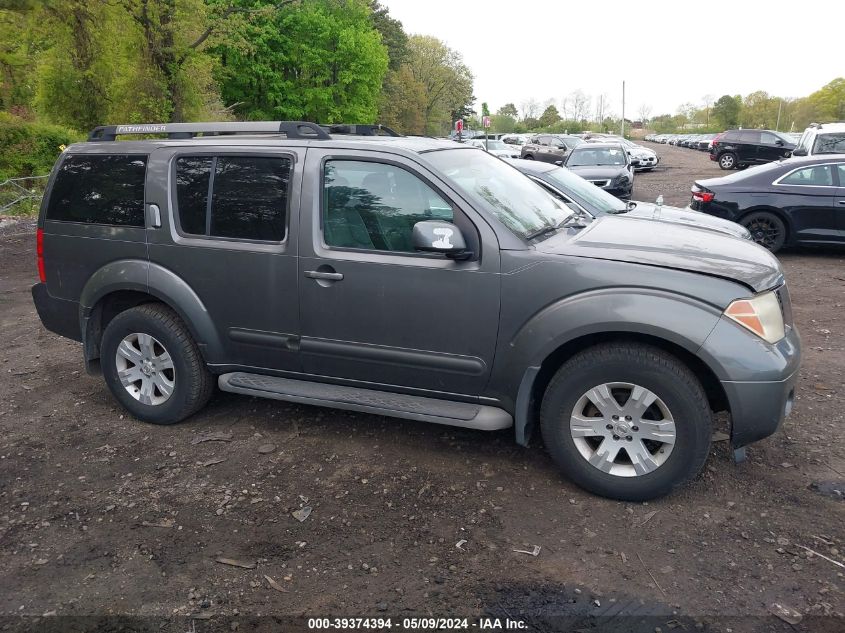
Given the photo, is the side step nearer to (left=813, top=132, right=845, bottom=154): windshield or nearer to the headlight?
the headlight

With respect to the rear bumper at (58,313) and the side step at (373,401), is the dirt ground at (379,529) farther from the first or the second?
the rear bumper at (58,313)

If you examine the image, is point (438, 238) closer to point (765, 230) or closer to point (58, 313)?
point (58, 313)

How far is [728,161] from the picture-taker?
28.5 meters

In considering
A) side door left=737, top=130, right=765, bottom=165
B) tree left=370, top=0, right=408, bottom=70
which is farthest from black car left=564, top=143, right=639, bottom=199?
tree left=370, top=0, right=408, bottom=70

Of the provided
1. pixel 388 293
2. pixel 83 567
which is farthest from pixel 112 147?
pixel 83 567

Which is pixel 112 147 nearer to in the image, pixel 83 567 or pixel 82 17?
pixel 83 567

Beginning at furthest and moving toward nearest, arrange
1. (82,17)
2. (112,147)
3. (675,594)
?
(82,17) → (112,147) → (675,594)

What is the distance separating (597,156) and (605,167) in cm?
125

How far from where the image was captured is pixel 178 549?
3285mm

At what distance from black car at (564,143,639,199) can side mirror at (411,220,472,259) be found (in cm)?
1151

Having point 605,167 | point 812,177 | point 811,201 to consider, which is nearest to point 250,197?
point 811,201

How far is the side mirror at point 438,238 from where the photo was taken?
11.7 feet

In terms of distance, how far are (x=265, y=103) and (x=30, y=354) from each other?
4238 cm

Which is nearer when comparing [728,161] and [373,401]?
[373,401]
